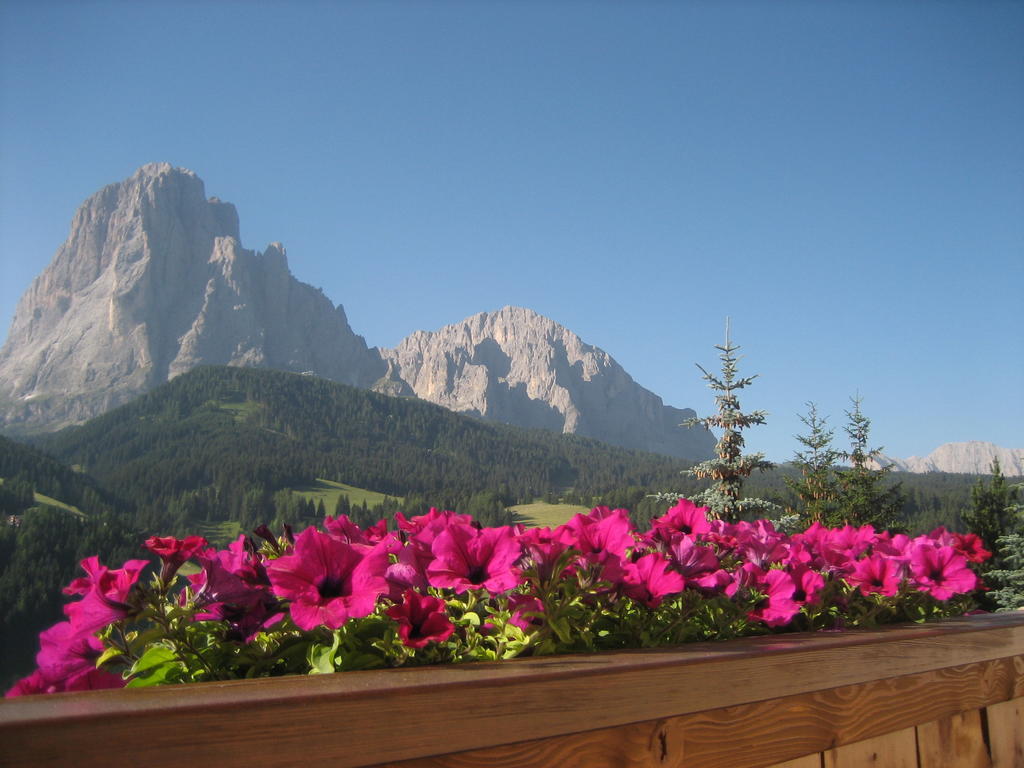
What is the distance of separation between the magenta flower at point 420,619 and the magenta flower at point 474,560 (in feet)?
0.14

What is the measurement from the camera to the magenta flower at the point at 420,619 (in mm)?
887

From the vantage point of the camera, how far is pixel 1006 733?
1.69 meters

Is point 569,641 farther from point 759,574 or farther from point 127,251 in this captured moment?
point 127,251

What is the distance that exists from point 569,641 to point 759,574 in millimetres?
591

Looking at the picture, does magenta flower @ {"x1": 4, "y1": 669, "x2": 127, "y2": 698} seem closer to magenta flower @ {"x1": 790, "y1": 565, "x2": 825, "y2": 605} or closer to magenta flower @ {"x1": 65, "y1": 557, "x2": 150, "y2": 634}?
magenta flower @ {"x1": 65, "y1": 557, "x2": 150, "y2": 634}

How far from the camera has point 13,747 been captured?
49 cm

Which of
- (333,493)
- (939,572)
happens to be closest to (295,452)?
(333,493)

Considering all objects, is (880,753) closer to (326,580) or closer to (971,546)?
(971,546)

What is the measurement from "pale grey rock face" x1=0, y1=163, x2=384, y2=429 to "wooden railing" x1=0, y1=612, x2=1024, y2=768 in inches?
6462

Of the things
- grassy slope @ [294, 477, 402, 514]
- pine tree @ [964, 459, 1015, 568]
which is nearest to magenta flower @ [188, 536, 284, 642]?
pine tree @ [964, 459, 1015, 568]

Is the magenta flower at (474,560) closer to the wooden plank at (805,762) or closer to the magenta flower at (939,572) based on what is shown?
the wooden plank at (805,762)

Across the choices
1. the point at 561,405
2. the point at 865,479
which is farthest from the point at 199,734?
the point at 561,405

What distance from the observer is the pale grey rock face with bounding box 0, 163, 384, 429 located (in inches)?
5866

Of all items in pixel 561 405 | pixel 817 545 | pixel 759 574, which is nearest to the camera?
pixel 759 574
